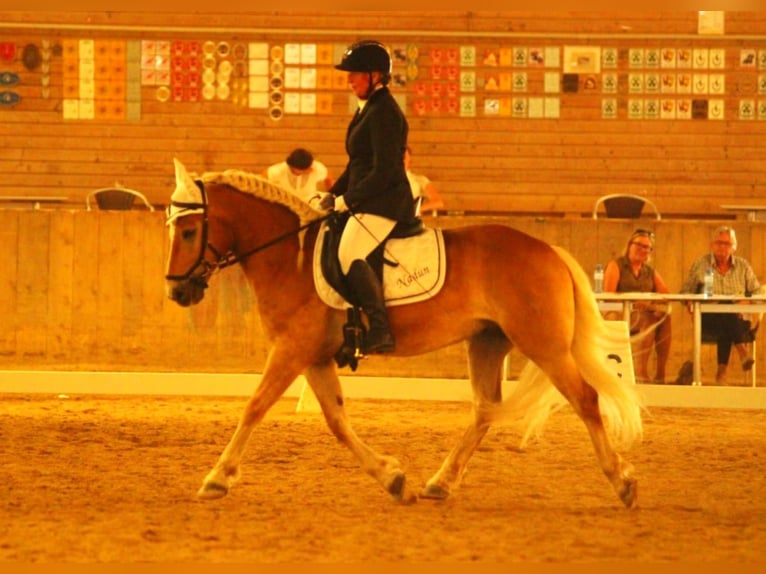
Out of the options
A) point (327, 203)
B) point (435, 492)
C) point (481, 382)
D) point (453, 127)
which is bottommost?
point (435, 492)

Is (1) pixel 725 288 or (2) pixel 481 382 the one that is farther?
(1) pixel 725 288

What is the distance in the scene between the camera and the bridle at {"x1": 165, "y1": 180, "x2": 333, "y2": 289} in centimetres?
626

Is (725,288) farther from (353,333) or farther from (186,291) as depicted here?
(186,291)

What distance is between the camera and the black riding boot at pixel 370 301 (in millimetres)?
6207

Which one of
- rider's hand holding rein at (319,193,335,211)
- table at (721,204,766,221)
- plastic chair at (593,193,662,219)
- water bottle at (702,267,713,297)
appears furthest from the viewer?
table at (721,204,766,221)

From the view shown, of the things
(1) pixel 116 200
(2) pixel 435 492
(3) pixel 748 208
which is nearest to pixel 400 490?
(2) pixel 435 492

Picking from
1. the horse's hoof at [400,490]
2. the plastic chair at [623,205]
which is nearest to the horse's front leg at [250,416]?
the horse's hoof at [400,490]

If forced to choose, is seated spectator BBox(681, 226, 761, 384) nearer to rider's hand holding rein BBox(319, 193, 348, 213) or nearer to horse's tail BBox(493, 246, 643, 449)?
horse's tail BBox(493, 246, 643, 449)

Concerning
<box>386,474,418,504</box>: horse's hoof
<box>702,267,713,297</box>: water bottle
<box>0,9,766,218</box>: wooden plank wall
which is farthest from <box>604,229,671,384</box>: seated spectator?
<box>386,474,418,504</box>: horse's hoof

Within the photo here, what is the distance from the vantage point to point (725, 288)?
11.4 metres

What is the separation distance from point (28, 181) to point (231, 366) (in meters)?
4.99

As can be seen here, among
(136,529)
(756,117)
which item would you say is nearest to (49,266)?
(136,529)

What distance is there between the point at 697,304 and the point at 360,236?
18.4 feet

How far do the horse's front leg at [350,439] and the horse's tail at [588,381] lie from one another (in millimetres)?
676
